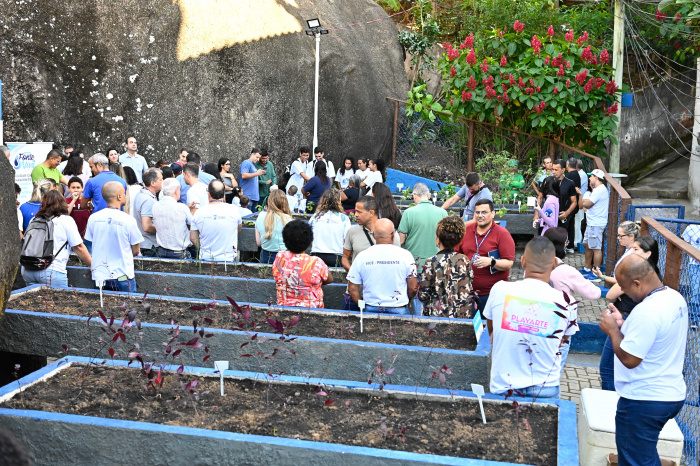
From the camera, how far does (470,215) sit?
32.7ft

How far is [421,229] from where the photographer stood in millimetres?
7629

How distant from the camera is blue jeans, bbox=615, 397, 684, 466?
4.19 meters

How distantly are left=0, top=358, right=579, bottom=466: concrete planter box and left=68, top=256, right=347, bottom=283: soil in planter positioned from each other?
3862mm

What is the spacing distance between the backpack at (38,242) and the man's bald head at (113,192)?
568mm

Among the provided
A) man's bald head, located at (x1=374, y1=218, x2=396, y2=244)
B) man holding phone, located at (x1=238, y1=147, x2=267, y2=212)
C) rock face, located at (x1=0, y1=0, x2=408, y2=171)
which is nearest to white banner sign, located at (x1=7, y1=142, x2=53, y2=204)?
rock face, located at (x1=0, y1=0, x2=408, y2=171)

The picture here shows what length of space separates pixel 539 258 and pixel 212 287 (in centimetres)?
412

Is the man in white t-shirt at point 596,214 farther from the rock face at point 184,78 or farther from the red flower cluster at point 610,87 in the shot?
the rock face at point 184,78

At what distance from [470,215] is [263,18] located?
7936 mm

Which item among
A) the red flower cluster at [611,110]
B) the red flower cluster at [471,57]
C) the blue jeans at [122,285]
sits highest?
the red flower cluster at [471,57]

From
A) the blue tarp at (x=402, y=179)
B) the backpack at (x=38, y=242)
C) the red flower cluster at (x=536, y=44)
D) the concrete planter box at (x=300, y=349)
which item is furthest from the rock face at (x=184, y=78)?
the concrete planter box at (x=300, y=349)

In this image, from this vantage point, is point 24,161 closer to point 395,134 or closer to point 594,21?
point 395,134

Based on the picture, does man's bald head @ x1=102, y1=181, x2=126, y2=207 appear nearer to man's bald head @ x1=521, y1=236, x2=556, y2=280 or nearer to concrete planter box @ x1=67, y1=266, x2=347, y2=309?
concrete planter box @ x1=67, y1=266, x2=347, y2=309

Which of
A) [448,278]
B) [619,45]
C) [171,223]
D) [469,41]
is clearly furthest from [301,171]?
[448,278]

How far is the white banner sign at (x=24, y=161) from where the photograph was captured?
11211mm
